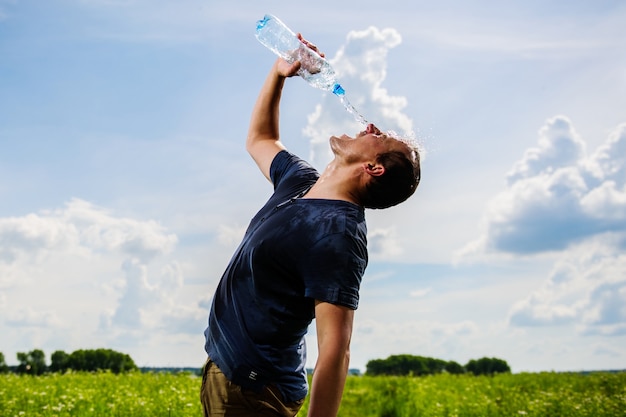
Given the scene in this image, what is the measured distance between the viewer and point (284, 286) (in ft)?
9.95

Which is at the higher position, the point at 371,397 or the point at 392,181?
the point at 392,181

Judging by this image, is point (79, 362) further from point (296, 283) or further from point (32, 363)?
point (296, 283)

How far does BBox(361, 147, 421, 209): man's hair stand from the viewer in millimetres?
3184

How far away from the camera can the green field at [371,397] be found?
8023 millimetres

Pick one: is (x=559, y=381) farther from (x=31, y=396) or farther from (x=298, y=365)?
(x=298, y=365)

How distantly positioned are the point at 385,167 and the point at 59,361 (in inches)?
542

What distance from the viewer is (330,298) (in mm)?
2760

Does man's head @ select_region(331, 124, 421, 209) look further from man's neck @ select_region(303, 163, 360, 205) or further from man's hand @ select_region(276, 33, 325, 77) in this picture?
man's hand @ select_region(276, 33, 325, 77)

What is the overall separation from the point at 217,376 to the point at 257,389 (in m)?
0.21

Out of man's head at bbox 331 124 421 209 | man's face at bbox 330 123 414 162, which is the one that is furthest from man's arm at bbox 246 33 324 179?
man's head at bbox 331 124 421 209

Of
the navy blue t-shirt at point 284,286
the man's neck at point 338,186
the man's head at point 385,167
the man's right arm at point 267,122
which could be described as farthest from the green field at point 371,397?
the man's head at point 385,167

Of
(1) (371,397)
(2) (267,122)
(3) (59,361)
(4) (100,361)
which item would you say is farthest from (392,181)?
(3) (59,361)

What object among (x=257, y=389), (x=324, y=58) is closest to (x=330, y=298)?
(x=257, y=389)

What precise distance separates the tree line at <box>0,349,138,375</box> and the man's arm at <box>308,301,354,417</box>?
10.9 meters
